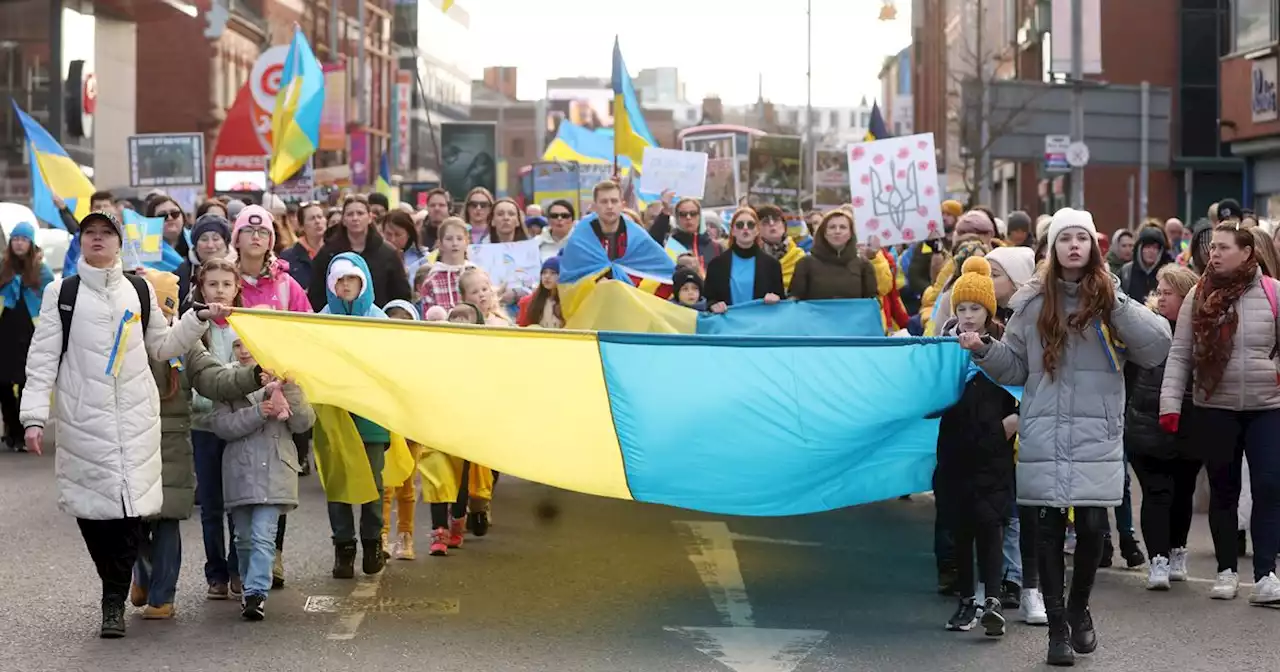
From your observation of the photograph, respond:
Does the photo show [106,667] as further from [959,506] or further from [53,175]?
[53,175]

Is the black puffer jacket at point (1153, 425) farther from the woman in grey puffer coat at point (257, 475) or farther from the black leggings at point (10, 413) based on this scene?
the black leggings at point (10, 413)

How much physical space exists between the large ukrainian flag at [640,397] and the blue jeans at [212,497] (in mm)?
564

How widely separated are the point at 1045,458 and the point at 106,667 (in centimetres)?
386

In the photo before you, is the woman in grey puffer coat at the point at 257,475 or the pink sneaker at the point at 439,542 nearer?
the woman in grey puffer coat at the point at 257,475

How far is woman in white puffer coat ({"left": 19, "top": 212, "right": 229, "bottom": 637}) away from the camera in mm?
8531

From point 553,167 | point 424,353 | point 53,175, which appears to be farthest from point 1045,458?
point 553,167

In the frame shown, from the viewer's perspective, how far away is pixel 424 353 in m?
9.43

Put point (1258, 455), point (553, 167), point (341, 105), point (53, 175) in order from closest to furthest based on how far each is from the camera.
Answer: point (1258, 455) < point (53, 175) < point (553, 167) < point (341, 105)

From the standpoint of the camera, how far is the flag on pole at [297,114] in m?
25.6

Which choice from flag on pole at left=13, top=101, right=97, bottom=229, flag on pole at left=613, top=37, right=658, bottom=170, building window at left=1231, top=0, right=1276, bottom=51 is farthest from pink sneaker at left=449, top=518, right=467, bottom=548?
building window at left=1231, top=0, right=1276, bottom=51

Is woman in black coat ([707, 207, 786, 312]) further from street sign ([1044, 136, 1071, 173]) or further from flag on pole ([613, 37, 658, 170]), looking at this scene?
street sign ([1044, 136, 1071, 173])

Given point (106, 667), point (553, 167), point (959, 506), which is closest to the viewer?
point (106, 667)

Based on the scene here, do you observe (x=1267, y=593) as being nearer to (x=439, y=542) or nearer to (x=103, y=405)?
(x=439, y=542)

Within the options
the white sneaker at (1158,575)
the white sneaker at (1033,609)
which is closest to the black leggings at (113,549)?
the white sneaker at (1033,609)
